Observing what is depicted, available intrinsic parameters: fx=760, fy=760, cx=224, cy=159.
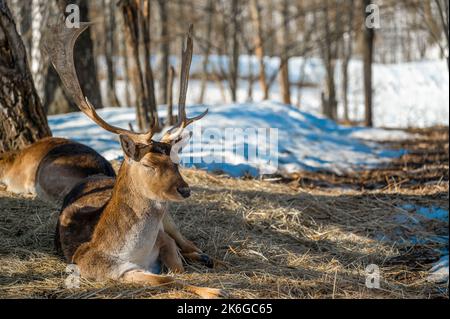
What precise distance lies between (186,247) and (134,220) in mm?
914

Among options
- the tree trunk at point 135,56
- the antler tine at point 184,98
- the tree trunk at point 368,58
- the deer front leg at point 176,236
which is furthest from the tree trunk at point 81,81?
the antler tine at point 184,98

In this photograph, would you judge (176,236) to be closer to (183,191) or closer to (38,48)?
(183,191)

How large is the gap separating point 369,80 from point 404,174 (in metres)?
5.15

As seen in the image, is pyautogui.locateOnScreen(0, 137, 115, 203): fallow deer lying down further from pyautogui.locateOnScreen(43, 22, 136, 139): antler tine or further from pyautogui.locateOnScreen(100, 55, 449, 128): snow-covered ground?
pyautogui.locateOnScreen(100, 55, 449, 128): snow-covered ground

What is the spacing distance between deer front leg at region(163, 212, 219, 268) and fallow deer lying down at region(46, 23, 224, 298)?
30 centimetres

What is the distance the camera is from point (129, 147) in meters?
5.23

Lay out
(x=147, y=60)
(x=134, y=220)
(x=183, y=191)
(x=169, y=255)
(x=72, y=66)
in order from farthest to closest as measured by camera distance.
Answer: (x=147, y=60), (x=72, y=66), (x=169, y=255), (x=134, y=220), (x=183, y=191)

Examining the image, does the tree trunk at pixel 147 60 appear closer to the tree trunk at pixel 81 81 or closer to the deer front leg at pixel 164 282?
the tree trunk at pixel 81 81

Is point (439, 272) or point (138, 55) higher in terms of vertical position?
point (138, 55)

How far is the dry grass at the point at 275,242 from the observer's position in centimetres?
529

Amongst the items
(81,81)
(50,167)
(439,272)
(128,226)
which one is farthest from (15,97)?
(81,81)

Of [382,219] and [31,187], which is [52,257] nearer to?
[31,187]

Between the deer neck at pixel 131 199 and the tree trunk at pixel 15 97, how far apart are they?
126 inches

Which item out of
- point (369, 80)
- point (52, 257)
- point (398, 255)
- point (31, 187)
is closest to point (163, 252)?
point (52, 257)
